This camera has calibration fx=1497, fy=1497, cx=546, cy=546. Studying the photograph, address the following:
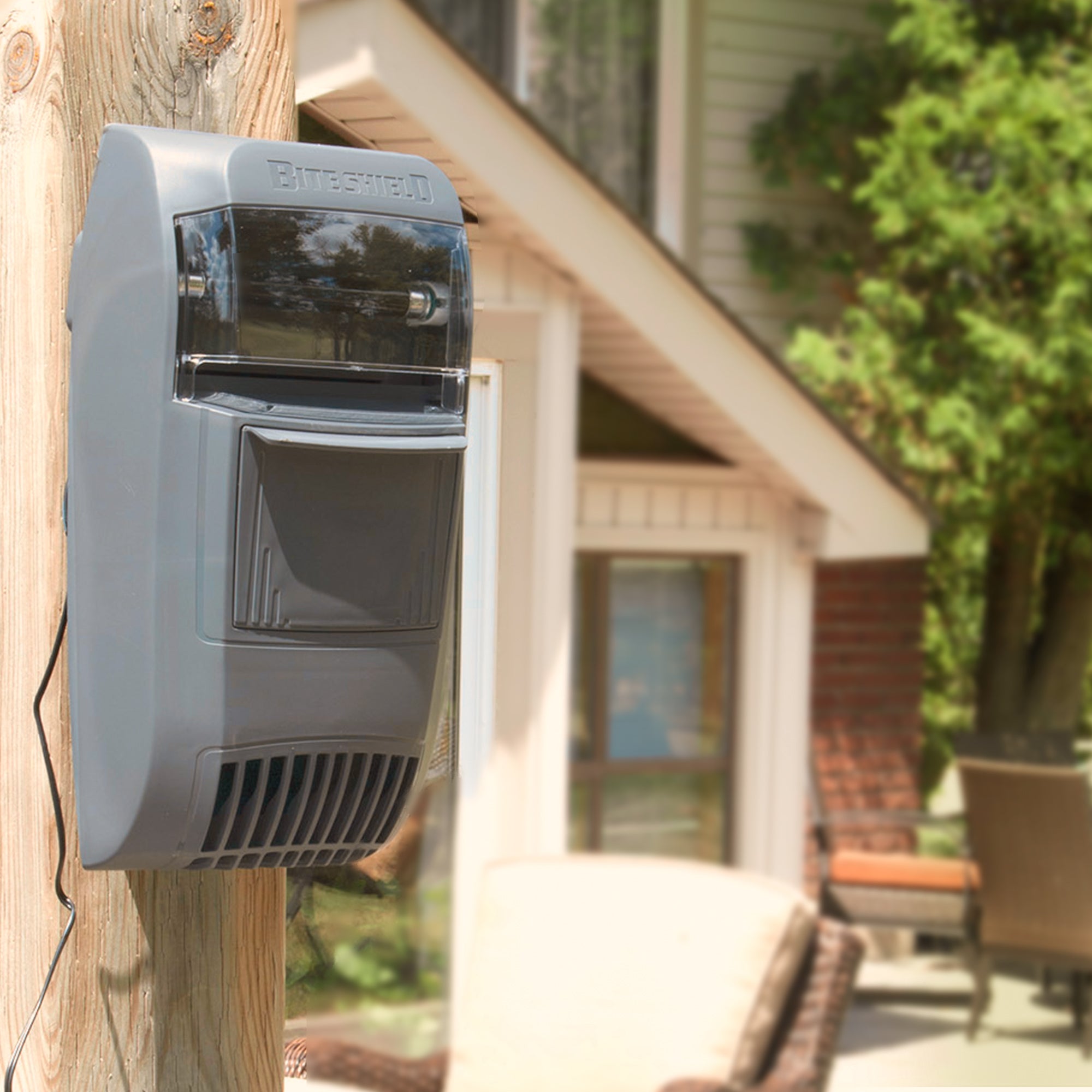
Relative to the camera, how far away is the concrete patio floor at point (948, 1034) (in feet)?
19.3

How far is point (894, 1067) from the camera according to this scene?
6.03m

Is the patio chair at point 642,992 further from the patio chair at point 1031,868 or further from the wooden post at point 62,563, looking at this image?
the patio chair at point 1031,868

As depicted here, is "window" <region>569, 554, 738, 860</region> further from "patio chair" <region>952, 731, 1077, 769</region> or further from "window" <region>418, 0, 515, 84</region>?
"window" <region>418, 0, 515, 84</region>

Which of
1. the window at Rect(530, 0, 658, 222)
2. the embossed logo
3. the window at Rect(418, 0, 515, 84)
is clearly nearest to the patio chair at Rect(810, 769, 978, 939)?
the window at Rect(530, 0, 658, 222)

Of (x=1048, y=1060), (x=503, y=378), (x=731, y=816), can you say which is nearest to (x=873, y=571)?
(x=731, y=816)

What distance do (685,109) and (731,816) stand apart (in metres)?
3.67

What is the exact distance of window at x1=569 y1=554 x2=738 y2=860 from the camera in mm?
6676

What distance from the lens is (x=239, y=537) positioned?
3.46 ft

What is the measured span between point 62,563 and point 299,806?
1.05 feet

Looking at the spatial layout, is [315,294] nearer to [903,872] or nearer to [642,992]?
[642,992]

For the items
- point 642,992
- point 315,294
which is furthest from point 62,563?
point 642,992

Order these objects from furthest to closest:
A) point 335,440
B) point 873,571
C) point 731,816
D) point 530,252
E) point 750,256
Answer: point 750,256 → point 873,571 → point 731,816 → point 530,252 → point 335,440

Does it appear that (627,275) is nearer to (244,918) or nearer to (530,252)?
(530,252)

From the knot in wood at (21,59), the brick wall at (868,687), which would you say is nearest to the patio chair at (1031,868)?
the brick wall at (868,687)
